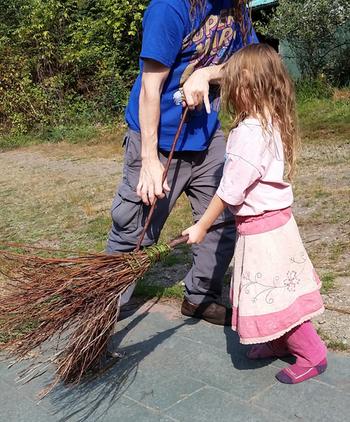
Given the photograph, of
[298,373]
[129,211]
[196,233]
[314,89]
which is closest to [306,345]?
[298,373]

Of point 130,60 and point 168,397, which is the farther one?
point 130,60

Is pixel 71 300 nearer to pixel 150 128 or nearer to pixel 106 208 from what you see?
pixel 150 128

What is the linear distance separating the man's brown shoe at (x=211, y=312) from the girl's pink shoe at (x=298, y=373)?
714 mm

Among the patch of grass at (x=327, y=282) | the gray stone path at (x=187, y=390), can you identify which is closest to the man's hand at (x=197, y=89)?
the gray stone path at (x=187, y=390)

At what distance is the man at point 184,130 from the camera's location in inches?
126

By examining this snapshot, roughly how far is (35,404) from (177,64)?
1.75 m

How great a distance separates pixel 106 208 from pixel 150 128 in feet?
11.6

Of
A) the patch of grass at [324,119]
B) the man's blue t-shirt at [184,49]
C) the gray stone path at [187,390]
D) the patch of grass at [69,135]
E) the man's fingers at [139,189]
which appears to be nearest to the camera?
the gray stone path at [187,390]

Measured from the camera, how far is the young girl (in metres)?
2.92

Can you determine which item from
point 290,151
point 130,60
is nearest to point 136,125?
point 290,151

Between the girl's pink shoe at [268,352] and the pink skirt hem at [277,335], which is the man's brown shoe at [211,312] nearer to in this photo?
the girl's pink shoe at [268,352]

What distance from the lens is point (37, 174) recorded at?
9.23 metres

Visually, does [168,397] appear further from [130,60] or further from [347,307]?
[130,60]

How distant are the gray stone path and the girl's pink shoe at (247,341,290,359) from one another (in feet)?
0.13
